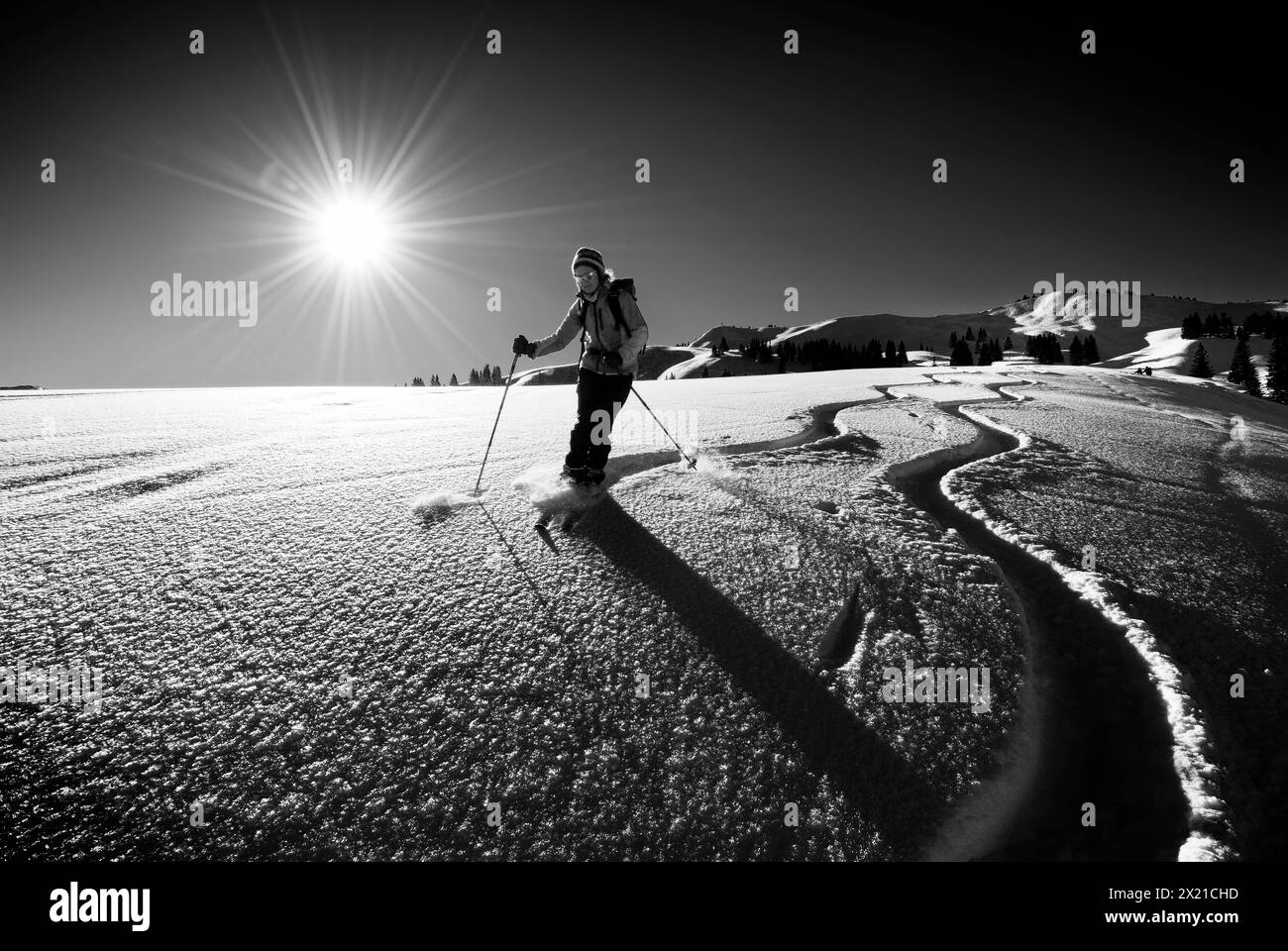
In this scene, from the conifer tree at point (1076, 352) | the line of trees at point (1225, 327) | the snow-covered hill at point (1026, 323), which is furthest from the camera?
the snow-covered hill at point (1026, 323)

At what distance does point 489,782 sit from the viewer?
1472 mm

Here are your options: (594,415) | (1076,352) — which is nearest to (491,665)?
(594,415)

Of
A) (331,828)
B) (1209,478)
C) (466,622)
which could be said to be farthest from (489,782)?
(1209,478)

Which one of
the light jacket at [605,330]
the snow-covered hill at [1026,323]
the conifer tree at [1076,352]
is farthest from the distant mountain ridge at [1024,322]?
the light jacket at [605,330]

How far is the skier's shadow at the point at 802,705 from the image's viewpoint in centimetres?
147

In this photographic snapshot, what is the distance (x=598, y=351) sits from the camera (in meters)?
4.37

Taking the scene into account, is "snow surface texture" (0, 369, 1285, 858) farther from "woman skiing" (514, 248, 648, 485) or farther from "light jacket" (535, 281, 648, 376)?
"light jacket" (535, 281, 648, 376)

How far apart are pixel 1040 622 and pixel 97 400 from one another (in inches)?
526

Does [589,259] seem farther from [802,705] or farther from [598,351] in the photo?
[802,705]

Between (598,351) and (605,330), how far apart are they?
0.62 feet

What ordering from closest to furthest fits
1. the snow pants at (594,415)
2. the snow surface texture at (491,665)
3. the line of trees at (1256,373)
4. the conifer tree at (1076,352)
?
1. the snow surface texture at (491,665)
2. the snow pants at (594,415)
3. the line of trees at (1256,373)
4. the conifer tree at (1076,352)

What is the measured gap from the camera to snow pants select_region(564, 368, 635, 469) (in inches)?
158

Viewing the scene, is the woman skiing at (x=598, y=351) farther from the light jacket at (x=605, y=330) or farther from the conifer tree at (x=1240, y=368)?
the conifer tree at (x=1240, y=368)
